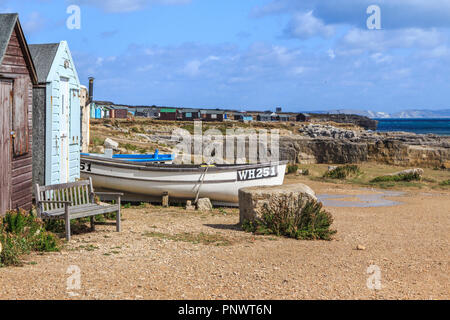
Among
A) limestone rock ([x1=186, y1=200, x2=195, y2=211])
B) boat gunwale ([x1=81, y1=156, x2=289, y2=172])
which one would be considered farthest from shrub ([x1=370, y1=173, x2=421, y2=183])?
limestone rock ([x1=186, y1=200, x2=195, y2=211])

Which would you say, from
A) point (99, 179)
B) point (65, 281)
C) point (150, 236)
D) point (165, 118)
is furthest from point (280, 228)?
point (165, 118)

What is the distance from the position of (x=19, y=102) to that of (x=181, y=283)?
5309 mm

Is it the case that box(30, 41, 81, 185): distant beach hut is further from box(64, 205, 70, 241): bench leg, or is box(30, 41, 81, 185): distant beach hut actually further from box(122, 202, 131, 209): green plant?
box(64, 205, 70, 241): bench leg

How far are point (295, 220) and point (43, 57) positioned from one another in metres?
6.45

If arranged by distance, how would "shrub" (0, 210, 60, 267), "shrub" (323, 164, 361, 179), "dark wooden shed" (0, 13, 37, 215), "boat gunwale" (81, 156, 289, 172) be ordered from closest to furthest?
1. "shrub" (0, 210, 60, 267)
2. "dark wooden shed" (0, 13, 37, 215)
3. "boat gunwale" (81, 156, 289, 172)
4. "shrub" (323, 164, 361, 179)

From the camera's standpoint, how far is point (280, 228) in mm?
10055

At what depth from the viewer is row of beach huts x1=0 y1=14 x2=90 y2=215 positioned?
9.37 m

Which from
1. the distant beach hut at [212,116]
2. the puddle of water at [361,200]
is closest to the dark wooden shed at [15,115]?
the puddle of water at [361,200]

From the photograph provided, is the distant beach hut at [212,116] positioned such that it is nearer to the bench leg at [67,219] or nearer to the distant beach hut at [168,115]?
the distant beach hut at [168,115]

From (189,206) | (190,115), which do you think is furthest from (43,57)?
(190,115)

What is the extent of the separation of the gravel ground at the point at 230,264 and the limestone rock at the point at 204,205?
2347 millimetres

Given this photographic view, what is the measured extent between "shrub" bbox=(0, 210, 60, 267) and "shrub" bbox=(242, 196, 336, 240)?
387 centimetres
